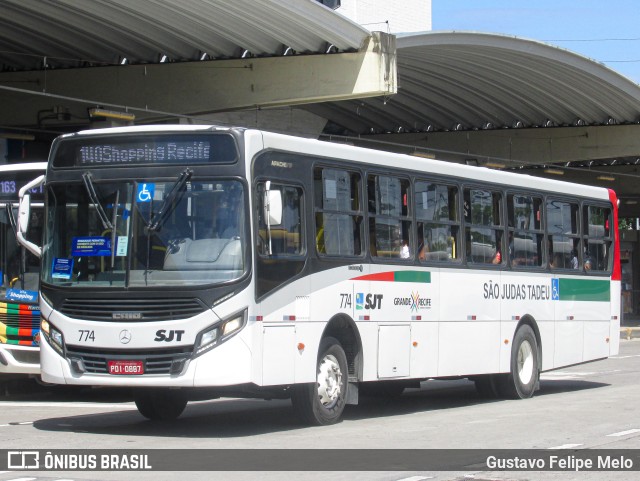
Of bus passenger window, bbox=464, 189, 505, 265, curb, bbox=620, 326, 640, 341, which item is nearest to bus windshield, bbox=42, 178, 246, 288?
bus passenger window, bbox=464, 189, 505, 265

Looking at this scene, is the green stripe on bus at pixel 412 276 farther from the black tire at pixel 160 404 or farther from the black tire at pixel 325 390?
the black tire at pixel 160 404

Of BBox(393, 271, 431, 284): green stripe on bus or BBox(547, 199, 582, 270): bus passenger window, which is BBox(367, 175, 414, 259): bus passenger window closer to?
BBox(393, 271, 431, 284): green stripe on bus

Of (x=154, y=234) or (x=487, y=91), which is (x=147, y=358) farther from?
(x=487, y=91)

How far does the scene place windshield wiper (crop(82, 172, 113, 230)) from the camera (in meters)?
12.9

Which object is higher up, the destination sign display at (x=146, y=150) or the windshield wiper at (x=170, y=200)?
the destination sign display at (x=146, y=150)

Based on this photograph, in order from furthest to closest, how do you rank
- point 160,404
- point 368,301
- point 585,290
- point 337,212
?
point 585,290 → point 368,301 → point 160,404 → point 337,212

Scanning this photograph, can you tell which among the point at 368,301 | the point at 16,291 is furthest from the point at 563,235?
the point at 16,291

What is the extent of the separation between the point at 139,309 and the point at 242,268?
43.8 inches

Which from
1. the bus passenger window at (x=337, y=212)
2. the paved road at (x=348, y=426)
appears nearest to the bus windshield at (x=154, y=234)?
the bus passenger window at (x=337, y=212)

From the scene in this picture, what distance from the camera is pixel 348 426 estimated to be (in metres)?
14.0

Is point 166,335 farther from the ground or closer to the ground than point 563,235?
closer to the ground

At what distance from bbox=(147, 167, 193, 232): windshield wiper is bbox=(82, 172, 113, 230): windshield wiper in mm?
517

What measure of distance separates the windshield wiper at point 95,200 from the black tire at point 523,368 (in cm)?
730

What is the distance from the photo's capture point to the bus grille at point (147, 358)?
12367 mm
